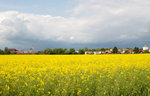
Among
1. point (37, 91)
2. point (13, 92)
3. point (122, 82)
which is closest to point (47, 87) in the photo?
point (37, 91)

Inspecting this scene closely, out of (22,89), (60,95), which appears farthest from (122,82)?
(22,89)

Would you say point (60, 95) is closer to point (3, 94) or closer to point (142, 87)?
point (3, 94)

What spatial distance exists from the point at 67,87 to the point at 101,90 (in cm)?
128

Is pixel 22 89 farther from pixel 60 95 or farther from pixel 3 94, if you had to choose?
pixel 60 95

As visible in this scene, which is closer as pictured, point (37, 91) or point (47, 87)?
point (37, 91)

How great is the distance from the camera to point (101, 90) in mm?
5531

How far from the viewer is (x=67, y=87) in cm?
536

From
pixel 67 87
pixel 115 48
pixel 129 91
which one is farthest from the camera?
pixel 115 48

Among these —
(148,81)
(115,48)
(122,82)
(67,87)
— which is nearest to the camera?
(67,87)

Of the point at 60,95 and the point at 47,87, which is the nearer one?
the point at 60,95

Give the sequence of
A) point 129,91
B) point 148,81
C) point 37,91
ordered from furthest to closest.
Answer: point 148,81
point 129,91
point 37,91

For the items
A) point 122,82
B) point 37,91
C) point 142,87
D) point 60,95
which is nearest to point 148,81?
point 142,87

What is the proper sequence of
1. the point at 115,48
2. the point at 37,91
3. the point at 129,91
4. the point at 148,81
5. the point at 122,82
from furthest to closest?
the point at 115,48
the point at 148,81
the point at 122,82
the point at 129,91
the point at 37,91

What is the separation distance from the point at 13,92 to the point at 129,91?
14.5ft
